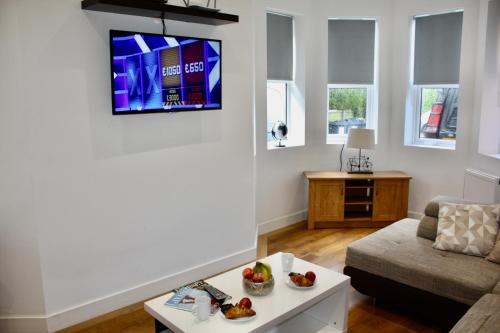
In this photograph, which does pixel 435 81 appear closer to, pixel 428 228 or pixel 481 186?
pixel 481 186

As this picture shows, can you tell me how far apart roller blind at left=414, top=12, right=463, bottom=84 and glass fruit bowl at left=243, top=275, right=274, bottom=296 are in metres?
3.60

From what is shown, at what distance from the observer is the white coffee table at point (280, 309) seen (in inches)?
88.9

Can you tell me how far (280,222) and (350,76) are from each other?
1.96 m

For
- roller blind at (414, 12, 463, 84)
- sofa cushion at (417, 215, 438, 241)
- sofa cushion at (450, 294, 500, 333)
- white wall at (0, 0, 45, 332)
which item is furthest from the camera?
roller blind at (414, 12, 463, 84)

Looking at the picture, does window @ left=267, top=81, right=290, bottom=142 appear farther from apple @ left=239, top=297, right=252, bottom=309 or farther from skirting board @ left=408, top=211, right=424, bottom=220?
apple @ left=239, top=297, right=252, bottom=309

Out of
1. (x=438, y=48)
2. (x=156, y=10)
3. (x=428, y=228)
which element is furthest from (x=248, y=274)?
(x=438, y=48)

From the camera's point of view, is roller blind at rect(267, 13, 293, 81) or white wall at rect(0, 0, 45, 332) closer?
white wall at rect(0, 0, 45, 332)

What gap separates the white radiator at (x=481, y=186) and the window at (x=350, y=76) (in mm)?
1305

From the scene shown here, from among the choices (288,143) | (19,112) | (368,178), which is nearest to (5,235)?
(19,112)

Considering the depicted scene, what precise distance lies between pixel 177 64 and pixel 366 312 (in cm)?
232

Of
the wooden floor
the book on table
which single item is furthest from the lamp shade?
the book on table

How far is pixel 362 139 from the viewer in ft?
16.4

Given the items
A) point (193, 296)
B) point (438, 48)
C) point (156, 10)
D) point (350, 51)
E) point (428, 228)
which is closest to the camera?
point (193, 296)

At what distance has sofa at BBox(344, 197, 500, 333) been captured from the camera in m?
2.82
